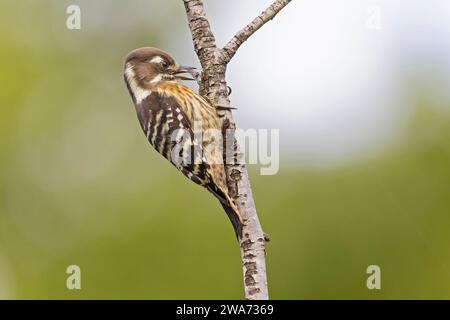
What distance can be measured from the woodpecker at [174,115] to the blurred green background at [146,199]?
253cm

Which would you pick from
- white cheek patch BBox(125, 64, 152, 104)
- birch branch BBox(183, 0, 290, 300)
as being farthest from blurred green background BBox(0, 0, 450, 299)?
birch branch BBox(183, 0, 290, 300)

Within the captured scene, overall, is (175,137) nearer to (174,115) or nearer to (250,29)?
(174,115)

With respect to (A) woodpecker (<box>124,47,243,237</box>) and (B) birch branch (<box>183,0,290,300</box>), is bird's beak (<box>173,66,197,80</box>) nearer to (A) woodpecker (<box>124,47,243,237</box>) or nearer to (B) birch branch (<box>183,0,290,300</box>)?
(A) woodpecker (<box>124,47,243,237</box>)

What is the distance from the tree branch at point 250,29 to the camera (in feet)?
23.7

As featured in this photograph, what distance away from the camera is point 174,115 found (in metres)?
8.20

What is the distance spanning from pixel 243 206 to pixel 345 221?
4288 millimetres

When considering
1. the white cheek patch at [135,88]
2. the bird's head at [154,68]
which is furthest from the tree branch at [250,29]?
the white cheek patch at [135,88]

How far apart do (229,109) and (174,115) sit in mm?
834

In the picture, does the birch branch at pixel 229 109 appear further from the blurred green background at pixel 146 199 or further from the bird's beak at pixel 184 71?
the blurred green background at pixel 146 199

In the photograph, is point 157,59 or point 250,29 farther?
point 157,59

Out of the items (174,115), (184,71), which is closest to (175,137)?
(174,115)

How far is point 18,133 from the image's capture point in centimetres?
1200
